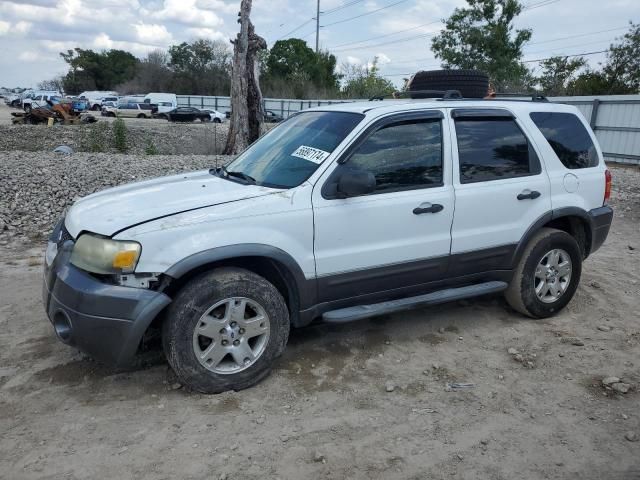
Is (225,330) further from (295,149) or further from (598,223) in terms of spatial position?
(598,223)

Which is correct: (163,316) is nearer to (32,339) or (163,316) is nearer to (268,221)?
(268,221)

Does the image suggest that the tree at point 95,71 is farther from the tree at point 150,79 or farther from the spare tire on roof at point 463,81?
the spare tire on roof at point 463,81

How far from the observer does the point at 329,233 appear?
3.61 metres

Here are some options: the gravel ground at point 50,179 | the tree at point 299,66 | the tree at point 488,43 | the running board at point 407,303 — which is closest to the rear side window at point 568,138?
the running board at point 407,303

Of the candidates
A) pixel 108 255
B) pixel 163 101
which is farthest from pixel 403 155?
pixel 163 101

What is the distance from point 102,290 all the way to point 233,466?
4.11 ft

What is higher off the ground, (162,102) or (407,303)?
(162,102)

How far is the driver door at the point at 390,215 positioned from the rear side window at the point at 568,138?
1.13m

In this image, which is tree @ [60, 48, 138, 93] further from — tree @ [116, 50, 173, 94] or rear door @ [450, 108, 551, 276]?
rear door @ [450, 108, 551, 276]

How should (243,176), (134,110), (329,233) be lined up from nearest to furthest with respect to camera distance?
(329,233) < (243,176) < (134,110)

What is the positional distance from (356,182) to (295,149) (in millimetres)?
723

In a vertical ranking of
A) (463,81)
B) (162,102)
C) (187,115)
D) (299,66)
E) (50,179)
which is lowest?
(50,179)

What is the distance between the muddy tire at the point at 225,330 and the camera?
325 centimetres

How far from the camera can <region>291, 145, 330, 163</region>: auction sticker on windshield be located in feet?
12.2
